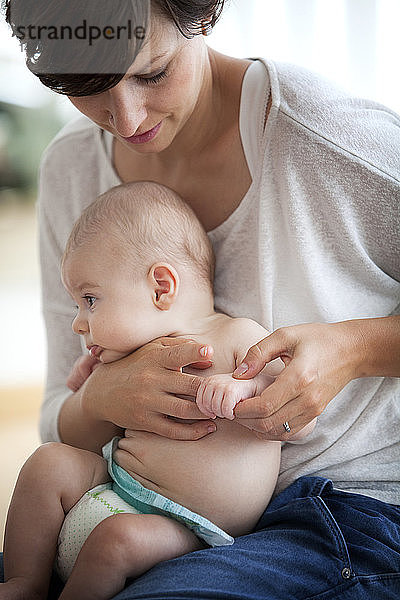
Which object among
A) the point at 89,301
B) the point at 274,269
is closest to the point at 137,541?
the point at 89,301

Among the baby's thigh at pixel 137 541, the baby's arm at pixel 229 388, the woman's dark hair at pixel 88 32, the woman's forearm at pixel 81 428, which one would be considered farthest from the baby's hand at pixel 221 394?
the woman's dark hair at pixel 88 32

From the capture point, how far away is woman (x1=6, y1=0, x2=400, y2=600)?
3.39 ft

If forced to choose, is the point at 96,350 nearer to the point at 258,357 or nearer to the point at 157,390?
the point at 157,390

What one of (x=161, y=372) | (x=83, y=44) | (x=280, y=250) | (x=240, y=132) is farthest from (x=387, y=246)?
(x=83, y=44)

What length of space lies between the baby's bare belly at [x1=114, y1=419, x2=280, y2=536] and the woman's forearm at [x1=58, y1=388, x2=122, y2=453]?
0.20 meters

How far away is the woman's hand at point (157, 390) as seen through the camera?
110 cm

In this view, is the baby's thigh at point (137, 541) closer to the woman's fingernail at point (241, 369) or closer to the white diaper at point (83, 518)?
the white diaper at point (83, 518)

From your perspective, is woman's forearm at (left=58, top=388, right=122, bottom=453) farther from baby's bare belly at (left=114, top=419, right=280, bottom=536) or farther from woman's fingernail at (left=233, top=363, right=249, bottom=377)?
woman's fingernail at (left=233, top=363, right=249, bottom=377)

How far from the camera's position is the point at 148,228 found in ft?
4.00

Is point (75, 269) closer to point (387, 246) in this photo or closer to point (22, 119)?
point (387, 246)

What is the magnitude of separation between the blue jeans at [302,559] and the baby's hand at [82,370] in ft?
1.31

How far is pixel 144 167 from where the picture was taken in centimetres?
147

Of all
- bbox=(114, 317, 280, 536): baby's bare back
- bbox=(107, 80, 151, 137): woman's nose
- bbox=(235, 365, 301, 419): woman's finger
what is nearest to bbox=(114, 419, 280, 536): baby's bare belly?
bbox=(114, 317, 280, 536): baby's bare back

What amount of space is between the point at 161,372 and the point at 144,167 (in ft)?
1.67
